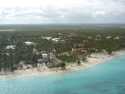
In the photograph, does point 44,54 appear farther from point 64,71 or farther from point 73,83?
point 73,83

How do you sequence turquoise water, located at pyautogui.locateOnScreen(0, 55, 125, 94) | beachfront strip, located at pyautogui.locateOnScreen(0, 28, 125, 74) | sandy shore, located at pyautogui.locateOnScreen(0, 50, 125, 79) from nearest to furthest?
1. turquoise water, located at pyautogui.locateOnScreen(0, 55, 125, 94)
2. sandy shore, located at pyautogui.locateOnScreen(0, 50, 125, 79)
3. beachfront strip, located at pyautogui.locateOnScreen(0, 28, 125, 74)

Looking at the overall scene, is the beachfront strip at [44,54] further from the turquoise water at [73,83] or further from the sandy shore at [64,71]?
the turquoise water at [73,83]

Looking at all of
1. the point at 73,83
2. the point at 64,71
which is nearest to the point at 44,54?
the point at 64,71

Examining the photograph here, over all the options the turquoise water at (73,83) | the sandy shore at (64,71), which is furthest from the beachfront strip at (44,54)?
the turquoise water at (73,83)

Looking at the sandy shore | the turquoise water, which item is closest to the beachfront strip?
the sandy shore

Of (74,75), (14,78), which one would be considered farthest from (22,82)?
(74,75)

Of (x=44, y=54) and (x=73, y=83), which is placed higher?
(x=44, y=54)

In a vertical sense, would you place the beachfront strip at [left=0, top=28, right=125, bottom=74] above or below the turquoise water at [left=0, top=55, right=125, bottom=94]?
above

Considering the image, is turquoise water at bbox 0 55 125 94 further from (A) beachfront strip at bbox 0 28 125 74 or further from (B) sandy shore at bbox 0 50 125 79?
(A) beachfront strip at bbox 0 28 125 74
